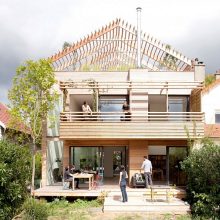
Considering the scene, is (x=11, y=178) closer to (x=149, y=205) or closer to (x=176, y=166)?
(x=149, y=205)

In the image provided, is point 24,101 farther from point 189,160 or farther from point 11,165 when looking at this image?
point 189,160

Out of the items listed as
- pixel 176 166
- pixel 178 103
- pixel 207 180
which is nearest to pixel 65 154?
pixel 176 166

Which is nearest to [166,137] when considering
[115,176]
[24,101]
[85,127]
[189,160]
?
[189,160]

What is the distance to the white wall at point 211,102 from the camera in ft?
95.0

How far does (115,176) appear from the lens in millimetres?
25453

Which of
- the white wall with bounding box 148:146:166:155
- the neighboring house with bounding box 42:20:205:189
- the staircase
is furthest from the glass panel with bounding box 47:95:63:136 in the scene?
the staircase

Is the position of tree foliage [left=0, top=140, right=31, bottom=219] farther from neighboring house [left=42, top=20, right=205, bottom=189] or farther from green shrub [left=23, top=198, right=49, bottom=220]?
neighboring house [left=42, top=20, right=205, bottom=189]

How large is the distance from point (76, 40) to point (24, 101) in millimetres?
6095

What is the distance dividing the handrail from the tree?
1405 mm

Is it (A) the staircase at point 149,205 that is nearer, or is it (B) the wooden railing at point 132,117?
(A) the staircase at point 149,205

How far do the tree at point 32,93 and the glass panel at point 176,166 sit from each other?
705 cm

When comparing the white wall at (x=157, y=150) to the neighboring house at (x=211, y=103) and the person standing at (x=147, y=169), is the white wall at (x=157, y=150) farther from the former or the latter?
the neighboring house at (x=211, y=103)

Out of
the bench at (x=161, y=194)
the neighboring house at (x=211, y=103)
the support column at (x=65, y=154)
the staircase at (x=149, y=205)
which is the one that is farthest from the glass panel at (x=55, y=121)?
the neighboring house at (x=211, y=103)

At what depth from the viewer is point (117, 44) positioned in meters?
27.2
